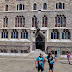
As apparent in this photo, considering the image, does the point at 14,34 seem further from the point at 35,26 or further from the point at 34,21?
the point at 34,21

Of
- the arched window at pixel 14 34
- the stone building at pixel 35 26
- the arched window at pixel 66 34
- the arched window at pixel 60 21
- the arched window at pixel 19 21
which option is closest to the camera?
the stone building at pixel 35 26

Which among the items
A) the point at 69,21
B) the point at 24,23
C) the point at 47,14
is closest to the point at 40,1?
the point at 47,14

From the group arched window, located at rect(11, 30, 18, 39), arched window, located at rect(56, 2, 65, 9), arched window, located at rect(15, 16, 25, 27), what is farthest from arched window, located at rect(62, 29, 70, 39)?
arched window, located at rect(11, 30, 18, 39)

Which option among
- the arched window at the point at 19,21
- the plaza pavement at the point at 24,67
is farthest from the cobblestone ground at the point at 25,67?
the arched window at the point at 19,21

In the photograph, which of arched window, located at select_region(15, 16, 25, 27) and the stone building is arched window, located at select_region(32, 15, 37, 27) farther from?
arched window, located at select_region(15, 16, 25, 27)

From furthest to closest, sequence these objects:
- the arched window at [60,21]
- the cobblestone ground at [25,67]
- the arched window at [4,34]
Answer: the arched window at [4,34], the arched window at [60,21], the cobblestone ground at [25,67]

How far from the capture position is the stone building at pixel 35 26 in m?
27.5

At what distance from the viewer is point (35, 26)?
28250 mm

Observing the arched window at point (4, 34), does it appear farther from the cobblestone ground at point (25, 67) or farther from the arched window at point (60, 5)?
the arched window at point (60, 5)

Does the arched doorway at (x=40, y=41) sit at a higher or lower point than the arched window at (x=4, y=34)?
lower

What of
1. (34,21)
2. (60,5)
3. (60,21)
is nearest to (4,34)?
(34,21)

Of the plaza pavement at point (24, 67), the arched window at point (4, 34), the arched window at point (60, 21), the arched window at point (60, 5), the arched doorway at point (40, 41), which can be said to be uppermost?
the arched window at point (60, 5)

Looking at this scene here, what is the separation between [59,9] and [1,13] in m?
14.6

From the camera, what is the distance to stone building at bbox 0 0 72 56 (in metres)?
27.5
